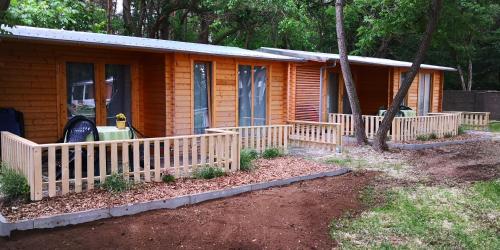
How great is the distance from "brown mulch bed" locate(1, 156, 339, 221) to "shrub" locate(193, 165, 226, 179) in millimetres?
125

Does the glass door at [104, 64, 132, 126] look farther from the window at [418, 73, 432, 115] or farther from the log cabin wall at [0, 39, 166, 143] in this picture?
the window at [418, 73, 432, 115]

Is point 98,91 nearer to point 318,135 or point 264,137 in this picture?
point 264,137

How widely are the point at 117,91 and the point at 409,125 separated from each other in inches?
324

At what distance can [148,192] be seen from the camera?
20.3 ft

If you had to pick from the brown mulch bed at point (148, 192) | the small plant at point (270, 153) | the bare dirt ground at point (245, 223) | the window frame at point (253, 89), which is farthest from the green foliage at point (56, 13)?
the bare dirt ground at point (245, 223)

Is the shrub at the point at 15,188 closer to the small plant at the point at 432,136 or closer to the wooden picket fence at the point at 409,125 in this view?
the wooden picket fence at the point at 409,125

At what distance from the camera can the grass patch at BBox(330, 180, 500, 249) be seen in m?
4.92

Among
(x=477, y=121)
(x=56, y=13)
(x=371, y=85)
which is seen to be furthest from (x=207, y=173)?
(x=477, y=121)

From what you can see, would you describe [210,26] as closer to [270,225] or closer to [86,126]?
[86,126]

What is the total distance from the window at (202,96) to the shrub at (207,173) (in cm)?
332

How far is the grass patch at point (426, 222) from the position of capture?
194 inches

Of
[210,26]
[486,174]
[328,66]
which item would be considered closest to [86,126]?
[486,174]

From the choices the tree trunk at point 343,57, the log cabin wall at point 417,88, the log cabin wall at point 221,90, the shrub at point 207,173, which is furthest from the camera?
the log cabin wall at point 417,88

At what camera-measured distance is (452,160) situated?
1034cm
